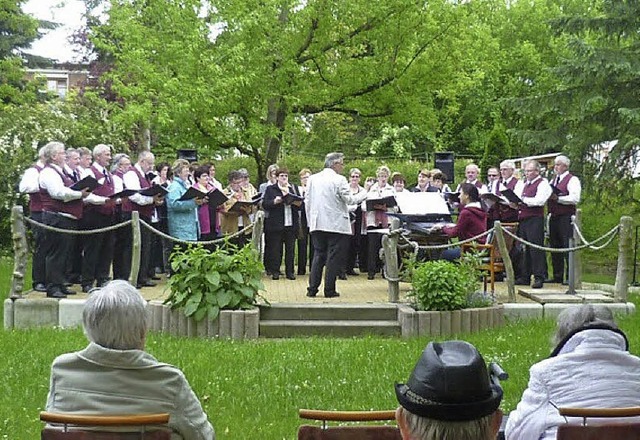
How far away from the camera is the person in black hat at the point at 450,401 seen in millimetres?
2494

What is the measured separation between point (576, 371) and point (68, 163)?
8.70 metres

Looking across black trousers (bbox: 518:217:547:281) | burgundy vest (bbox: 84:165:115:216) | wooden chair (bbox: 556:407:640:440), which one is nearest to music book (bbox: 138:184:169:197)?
burgundy vest (bbox: 84:165:115:216)

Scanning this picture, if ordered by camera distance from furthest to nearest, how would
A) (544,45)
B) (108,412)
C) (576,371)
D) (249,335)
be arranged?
(544,45) → (249,335) → (576,371) → (108,412)

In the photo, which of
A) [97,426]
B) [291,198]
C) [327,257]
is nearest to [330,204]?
[327,257]

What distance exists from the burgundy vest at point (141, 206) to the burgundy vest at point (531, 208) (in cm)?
535

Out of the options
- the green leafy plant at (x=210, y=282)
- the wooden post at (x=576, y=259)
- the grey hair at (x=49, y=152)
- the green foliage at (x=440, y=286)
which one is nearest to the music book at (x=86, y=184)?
the grey hair at (x=49, y=152)

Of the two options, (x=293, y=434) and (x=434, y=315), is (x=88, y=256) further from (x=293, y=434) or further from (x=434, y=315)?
(x=293, y=434)

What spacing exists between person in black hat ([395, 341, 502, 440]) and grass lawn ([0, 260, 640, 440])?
4.03 meters

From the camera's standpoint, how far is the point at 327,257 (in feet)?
39.6

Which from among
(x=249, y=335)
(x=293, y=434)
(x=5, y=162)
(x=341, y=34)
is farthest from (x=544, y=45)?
(x=293, y=434)

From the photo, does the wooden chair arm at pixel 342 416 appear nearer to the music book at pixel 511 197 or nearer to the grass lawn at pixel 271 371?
the grass lawn at pixel 271 371

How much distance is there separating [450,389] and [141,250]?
1108 cm

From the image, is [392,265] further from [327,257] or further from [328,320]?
[328,320]

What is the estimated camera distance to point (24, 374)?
822cm
